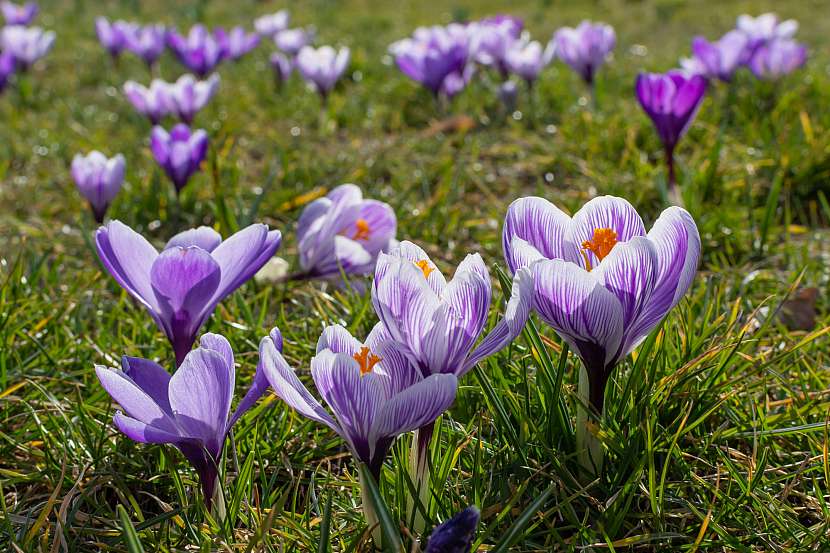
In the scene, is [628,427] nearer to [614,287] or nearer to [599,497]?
[599,497]

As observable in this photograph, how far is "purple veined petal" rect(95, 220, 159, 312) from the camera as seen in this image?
1.55 m

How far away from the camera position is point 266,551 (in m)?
1.40

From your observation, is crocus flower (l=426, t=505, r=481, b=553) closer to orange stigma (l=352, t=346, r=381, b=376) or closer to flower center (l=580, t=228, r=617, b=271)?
orange stigma (l=352, t=346, r=381, b=376)

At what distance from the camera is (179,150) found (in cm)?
304

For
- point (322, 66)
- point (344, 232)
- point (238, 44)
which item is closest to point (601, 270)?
point (344, 232)

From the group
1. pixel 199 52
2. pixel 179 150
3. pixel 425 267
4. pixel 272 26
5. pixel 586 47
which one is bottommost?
pixel 272 26

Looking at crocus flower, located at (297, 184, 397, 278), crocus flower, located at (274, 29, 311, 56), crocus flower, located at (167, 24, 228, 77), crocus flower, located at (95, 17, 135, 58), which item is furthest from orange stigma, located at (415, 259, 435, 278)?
crocus flower, located at (95, 17, 135, 58)

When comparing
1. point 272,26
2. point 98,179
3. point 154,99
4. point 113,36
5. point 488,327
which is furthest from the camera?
point 272,26

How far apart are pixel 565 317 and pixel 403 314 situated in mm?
265

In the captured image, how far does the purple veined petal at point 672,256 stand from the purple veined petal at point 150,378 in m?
0.85

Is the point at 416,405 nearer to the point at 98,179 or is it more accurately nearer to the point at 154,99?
the point at 98,179

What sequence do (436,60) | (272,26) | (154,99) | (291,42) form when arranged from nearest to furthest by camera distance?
(154,99)
(436,60)
(291,42)
(272,26)

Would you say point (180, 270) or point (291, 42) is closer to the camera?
point (180, 270)

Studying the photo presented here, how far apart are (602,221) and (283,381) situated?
2.07 feet
